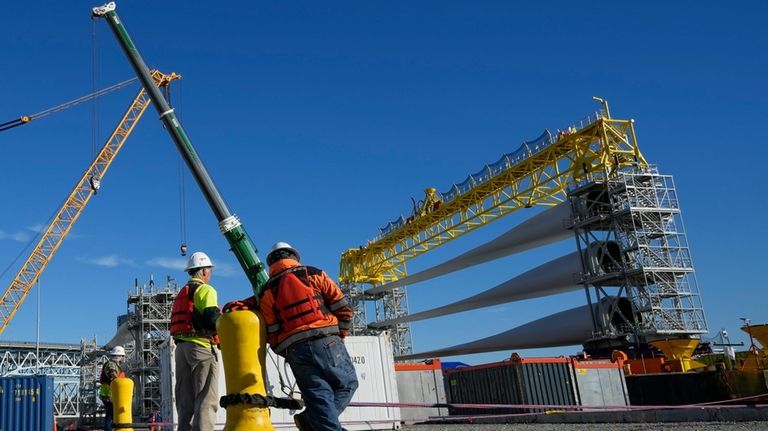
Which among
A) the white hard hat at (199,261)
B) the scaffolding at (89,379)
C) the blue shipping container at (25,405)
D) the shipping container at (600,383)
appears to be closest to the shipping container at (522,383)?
the shipping container at (600,383)

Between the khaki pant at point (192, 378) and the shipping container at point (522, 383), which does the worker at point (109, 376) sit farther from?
the shipping container at point (522, 383)

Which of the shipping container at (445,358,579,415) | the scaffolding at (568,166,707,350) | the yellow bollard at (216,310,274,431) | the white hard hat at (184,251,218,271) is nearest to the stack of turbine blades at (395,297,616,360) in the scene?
the scaffolding at (568,166,707,350)

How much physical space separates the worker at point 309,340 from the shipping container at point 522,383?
1503 cm

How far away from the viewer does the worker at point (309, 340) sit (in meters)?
3.55

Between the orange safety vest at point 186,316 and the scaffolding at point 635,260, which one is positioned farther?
the scaffolding at point 635,260

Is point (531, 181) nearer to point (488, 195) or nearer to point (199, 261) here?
point (488, 195)

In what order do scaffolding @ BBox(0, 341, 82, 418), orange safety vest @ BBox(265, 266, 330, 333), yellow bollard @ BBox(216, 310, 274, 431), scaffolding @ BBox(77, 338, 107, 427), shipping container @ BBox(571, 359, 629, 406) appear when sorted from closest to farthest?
yellow bollard @ BBox(216, 310, 274, 431) → orange safety vest @ BBox(265, 266, 330, 333) → shipping container @ BBox(571, 359, 629, 406) → scaffolding @ BBox(77, 338, 107, 427) → scaffolding @ BBox(0, 341, 82, 418)

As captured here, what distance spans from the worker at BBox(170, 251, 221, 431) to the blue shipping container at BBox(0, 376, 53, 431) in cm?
853

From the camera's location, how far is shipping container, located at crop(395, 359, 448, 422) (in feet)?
64.7

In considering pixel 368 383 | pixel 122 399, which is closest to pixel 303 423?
pixel 122 399

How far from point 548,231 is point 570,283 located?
307 centimetres

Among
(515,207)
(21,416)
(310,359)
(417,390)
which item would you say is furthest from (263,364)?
(515,207)

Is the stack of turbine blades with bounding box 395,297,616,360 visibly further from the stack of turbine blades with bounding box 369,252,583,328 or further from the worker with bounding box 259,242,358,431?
the worker with bounding box 259,242,358,431

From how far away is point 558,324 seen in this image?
3497cm
